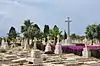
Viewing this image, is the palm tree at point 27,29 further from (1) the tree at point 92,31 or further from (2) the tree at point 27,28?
(1) the tree at point 92,31

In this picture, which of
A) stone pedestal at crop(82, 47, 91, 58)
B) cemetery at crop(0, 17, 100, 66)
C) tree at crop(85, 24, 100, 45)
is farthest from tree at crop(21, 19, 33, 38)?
stone pedestal at crop(82, 47, 91, 58)

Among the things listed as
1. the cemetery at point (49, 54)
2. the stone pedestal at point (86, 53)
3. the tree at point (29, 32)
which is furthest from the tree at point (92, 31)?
the stone pedestal at point (86, 53)

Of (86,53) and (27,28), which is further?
(27,28)

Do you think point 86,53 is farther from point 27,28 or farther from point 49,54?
point 27,28

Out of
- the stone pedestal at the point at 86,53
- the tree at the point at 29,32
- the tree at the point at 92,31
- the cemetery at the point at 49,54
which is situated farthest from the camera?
the tree at the point at 92,31

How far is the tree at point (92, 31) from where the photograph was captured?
169 ft

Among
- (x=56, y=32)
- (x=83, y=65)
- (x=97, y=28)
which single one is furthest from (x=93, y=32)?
(x=83, y=65)

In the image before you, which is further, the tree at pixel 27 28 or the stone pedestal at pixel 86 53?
the tree at pixel 27 28

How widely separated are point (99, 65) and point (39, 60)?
3.31 meters

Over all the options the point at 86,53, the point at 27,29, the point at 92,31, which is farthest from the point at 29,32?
the point at 86,53

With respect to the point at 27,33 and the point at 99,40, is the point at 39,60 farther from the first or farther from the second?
the point at 99,40

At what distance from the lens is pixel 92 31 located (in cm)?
5191

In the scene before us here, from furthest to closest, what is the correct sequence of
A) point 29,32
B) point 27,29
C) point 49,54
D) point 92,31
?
point 92,31
point 27,29
point 29,32
point 49,54

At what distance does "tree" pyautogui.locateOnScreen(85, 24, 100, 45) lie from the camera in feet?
169
